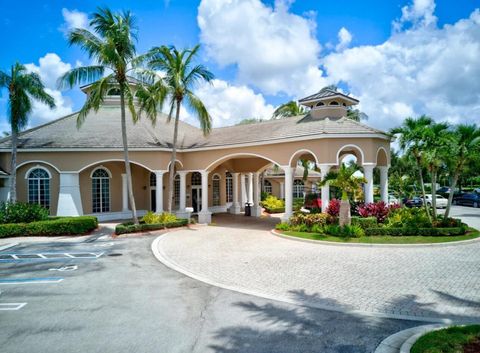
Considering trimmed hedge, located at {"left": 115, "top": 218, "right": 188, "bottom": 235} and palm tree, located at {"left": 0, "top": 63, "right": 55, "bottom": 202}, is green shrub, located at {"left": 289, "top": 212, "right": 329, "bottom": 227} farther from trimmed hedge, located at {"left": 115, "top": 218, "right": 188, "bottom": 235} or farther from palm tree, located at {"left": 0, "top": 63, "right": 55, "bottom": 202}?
palm tree, located at {"left": 0, "top": 63, "right": 55, "bottom": 202}

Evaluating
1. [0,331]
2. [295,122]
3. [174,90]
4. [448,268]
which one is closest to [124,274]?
[0,331]

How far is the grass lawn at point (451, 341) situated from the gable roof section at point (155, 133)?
42.9ft

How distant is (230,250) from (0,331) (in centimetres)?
900

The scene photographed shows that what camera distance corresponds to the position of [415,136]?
658 inches

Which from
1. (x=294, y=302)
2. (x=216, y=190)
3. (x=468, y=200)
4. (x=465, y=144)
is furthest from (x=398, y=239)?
(x=468, y=200)

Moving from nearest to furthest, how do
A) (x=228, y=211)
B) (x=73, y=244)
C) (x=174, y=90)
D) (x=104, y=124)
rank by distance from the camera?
(x=73, y=244)
(x=174, y=90)
(x=104, y=124)
(x=228, y=211)

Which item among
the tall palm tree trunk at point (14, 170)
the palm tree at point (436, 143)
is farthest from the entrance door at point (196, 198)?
the palm tree at point (436, 143)

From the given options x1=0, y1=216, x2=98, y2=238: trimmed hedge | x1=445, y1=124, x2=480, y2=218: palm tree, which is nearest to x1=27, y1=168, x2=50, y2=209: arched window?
x1=0, y1=216, x2=98, y2=238: trimmed hedge

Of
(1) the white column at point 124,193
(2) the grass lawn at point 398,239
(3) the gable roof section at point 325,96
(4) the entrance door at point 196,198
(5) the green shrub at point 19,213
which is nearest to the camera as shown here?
(2) the grass lawn at point 398,239

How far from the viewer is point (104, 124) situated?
1049 inches

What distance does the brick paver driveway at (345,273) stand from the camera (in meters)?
8.02

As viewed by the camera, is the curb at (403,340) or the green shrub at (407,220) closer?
the curb at (403,340)

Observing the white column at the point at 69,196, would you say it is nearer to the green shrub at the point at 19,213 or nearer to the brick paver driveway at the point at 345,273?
the green shrub at the point at 19,213

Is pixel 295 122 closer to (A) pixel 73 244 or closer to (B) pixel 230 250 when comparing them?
(B) pixel 230 250
